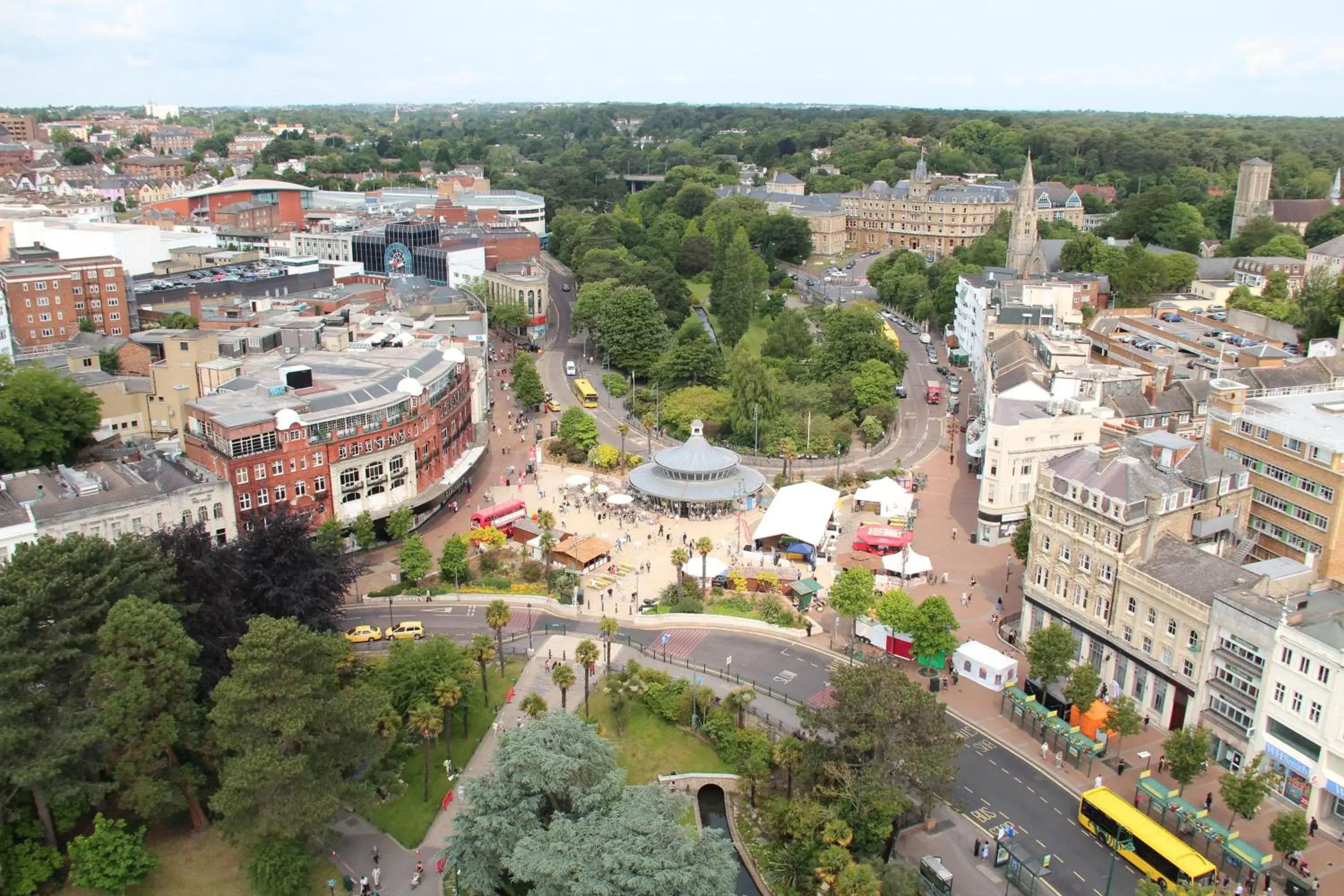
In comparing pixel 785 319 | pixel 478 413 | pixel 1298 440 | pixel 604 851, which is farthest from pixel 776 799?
pixel 785 319

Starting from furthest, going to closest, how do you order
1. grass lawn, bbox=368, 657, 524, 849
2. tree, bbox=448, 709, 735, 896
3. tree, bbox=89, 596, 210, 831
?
grass lawn, bbox=368, 657, 524, 849, tree, bbox=89, 596, 210, 831, tree, bbox=448, 709, 735, 896

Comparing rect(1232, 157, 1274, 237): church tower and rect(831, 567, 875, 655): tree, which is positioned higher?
rect(1232, 157, 1274, 237): church tower

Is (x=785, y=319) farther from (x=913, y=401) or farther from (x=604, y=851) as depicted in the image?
(x=604, y=851)

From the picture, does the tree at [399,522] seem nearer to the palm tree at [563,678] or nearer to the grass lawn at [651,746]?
the palm tree at [563,678]

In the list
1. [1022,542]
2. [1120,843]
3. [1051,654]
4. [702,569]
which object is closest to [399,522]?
[702,569]

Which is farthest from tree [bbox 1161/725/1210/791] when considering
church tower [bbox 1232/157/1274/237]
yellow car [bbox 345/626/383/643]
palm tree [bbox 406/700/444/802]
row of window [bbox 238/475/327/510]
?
church tower [bbox 1232/157/1274/237]

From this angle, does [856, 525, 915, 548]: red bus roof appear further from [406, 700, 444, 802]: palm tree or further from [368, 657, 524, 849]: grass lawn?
[406, 700, 444, 802]: palm tree
